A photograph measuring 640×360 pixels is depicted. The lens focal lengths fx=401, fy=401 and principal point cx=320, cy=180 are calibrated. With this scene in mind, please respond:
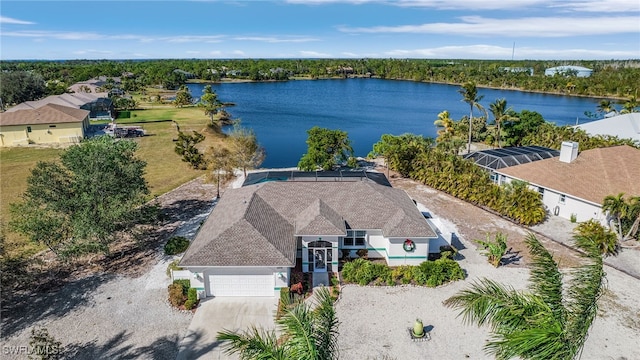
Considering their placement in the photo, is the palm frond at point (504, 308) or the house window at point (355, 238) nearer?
the palm frond at point (504, 308)

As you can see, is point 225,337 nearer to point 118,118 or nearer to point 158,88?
point 118,118

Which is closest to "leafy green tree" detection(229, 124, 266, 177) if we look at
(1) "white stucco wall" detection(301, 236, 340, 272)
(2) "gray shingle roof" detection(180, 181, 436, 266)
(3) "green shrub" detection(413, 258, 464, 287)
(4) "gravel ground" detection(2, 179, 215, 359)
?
(2) "gray shingle roof" detection(180, 181, 436, 266)

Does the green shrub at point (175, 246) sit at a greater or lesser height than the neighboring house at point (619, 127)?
lesser

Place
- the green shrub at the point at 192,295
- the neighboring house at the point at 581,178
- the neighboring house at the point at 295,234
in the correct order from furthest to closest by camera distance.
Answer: the neighboring house at the point at 581,178 → the neighboring house at the point at 295,234 → the green shrub at the point at 192,295

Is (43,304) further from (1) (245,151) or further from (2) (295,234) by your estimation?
(1) (245,151)

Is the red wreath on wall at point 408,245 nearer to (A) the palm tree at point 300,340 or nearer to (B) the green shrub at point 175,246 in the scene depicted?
(B) the green shrub at point 175,246

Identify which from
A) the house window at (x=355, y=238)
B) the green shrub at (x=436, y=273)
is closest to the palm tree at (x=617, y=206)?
the green shrub at (x=436, y=273)

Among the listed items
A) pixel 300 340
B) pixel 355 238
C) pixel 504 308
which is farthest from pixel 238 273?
pixel 504 308
